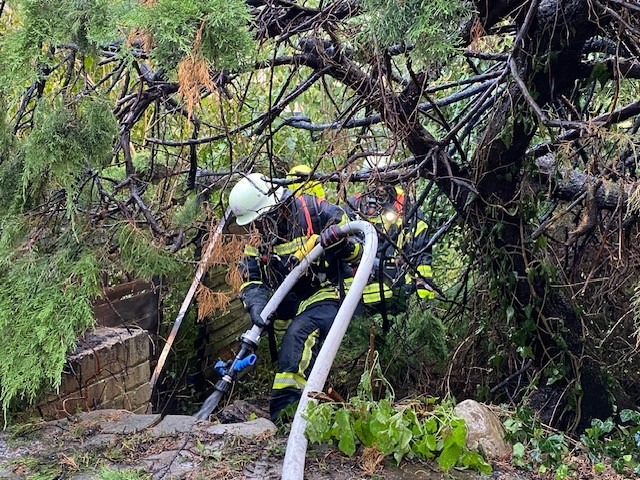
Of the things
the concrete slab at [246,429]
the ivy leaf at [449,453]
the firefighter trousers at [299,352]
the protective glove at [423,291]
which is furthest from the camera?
the protective glove at [423,291]

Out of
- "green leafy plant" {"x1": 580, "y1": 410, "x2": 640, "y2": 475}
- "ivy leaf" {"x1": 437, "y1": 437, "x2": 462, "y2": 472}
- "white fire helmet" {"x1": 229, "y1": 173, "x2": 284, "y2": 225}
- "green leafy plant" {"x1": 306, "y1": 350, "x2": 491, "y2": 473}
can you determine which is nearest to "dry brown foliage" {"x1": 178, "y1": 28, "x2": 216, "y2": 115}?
"green leafy plant" {"x1": 306, "y1": 350, "x2": 491, "y2": 473}

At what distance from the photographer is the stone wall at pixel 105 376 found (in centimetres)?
316

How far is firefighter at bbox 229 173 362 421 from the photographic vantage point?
4.02 m

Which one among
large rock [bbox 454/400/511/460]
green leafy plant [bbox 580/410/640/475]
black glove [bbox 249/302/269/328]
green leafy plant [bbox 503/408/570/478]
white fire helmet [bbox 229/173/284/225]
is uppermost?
white fire helmet [bbox 229/173/284/225]

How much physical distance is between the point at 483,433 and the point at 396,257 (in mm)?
1582

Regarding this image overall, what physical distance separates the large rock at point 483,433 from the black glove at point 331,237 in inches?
47.3

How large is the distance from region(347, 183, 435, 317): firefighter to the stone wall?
150cm

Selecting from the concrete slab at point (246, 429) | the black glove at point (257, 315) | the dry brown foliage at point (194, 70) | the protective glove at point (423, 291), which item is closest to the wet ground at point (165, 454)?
the concrete slab at point (246, 429)

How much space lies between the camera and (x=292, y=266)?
4.19 m

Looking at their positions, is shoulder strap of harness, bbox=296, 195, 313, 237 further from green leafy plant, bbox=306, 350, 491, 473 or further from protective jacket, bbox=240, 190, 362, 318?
green leafy plant, bbox=306, 350, 491, 473

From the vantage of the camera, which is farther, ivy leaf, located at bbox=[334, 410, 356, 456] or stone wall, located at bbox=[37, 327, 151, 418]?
stone wall, located at bbox=[37, 327, 151, 418]

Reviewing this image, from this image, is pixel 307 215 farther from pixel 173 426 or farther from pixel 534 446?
pixel 534 446

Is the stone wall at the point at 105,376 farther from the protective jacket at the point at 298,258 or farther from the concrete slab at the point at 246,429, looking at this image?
the protective jacket at the point at 298,258

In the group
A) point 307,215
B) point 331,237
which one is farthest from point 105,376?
point 307,215
